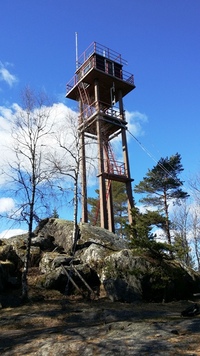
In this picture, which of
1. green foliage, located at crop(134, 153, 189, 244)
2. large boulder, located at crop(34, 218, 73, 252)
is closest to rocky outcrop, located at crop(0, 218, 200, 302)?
large boulder, located at crop(34, 218, 73, 252)

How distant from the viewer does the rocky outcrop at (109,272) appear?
1171cm

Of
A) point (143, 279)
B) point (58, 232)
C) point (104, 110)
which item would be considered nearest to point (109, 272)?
point (143, 279)

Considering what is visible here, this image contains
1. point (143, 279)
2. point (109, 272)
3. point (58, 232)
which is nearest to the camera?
point (143, 279)

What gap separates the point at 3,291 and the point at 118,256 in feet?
16.5

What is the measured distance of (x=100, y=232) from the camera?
1622cm

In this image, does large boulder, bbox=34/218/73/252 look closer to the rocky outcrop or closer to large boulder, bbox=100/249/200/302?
the rocky outcrop

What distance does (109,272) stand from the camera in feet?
40.0

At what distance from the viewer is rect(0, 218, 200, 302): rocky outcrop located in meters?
11.7

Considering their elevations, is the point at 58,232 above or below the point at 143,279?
above

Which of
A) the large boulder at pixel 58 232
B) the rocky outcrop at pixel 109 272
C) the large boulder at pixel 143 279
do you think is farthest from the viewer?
the large boulder at pixel 58 232

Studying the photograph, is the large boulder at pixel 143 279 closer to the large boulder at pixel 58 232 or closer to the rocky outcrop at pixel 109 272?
the rocky outcrop at pixel 109 272

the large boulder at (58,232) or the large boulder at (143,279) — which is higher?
the large boulder at (58,232)

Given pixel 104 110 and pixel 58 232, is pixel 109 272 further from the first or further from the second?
pixel 104 110

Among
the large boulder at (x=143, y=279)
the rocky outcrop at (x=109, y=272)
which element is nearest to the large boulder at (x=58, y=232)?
the rocky outcrop at (x=109, y=272)
